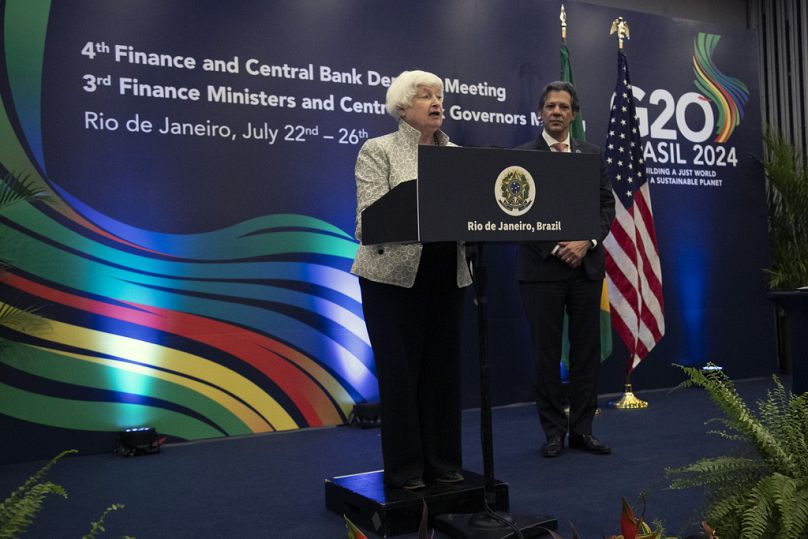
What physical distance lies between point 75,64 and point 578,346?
303 cm

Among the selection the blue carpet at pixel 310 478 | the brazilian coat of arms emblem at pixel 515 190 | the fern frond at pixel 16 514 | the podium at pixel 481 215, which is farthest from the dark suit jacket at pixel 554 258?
the fern frond at pixel 16 514

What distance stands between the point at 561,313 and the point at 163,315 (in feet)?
7.13

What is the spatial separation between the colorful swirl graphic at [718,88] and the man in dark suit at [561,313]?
119 inches

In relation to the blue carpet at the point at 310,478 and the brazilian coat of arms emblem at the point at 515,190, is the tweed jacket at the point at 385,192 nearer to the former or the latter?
the brazilian coat of arms emblem at the point at 515,190

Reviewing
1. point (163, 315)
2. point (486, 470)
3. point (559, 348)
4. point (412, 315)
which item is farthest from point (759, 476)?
point (163, 315)

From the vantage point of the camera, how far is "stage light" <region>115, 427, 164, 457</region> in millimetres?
4320

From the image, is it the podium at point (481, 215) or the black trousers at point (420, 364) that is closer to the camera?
Result: the podium at point (481, 215)

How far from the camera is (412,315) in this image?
2.90 metres

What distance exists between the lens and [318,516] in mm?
3018

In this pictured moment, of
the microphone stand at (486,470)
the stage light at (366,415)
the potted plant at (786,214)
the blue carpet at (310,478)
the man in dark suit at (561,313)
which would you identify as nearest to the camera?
the microphone stand at (486,470)

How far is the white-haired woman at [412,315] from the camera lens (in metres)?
2.82

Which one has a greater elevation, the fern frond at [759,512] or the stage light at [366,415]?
the fern frond at [759,512]

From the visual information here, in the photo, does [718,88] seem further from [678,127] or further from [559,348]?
[559,348]

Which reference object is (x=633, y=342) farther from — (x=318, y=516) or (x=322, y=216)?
(x=318, y=516)
